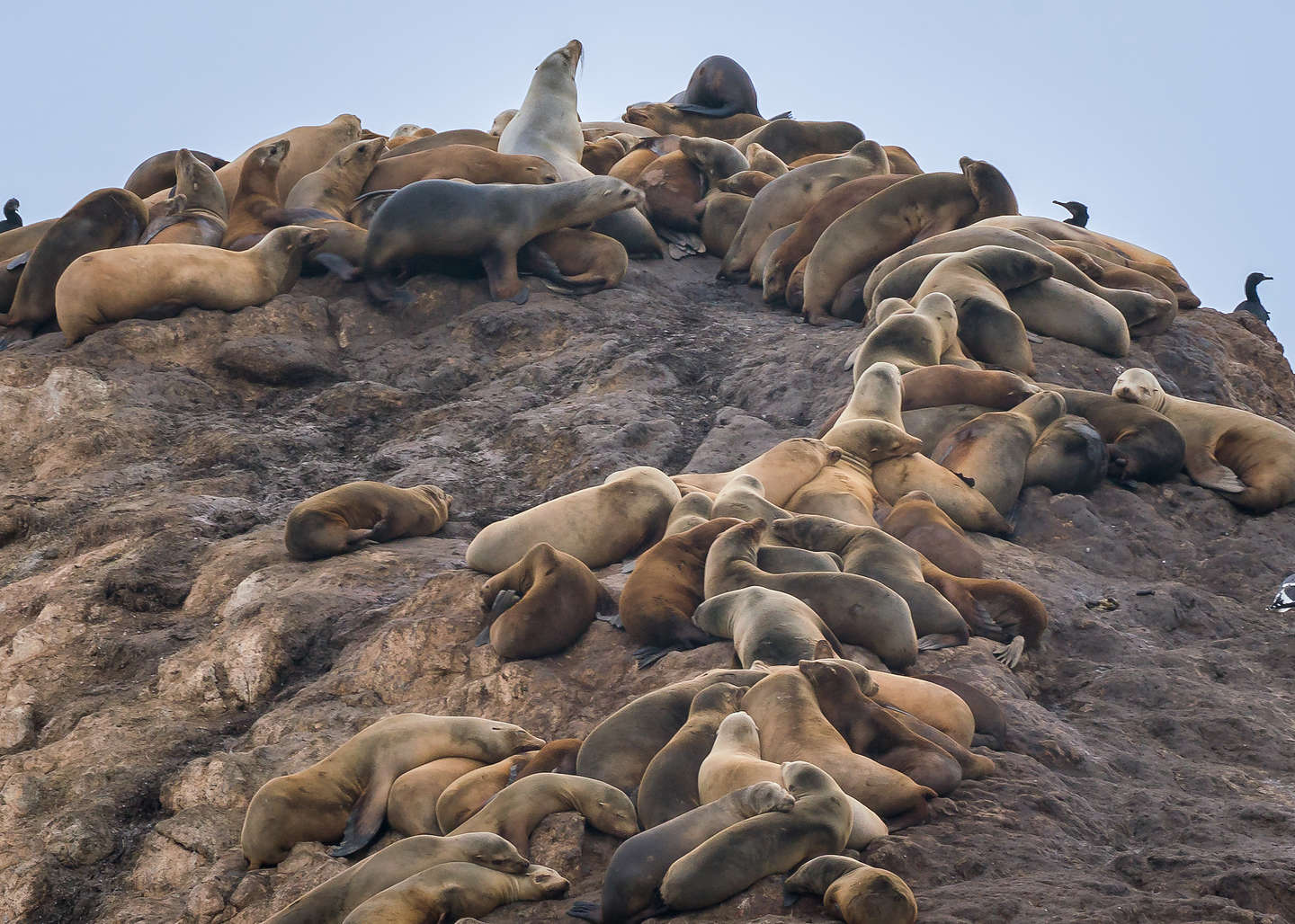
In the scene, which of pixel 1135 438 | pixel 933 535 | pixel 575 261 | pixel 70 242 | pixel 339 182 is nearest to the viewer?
pixel 933 535

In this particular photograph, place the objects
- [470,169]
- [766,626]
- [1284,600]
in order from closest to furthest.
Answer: [766,626], [1284,600], [470,169]

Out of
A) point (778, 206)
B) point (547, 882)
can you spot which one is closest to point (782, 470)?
point (547, 882)

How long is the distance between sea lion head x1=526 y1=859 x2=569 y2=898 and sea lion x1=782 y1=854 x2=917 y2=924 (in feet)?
2.50

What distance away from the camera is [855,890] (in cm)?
347

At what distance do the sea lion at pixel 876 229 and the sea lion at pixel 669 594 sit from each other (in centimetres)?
527

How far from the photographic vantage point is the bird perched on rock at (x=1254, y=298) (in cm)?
1656

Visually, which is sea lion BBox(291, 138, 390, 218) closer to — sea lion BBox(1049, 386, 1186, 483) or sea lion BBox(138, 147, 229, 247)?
sea lion BBox(138, 147, 229, 247)

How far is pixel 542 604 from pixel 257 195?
7.38 m

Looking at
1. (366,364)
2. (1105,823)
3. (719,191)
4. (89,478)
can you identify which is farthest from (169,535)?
(719,191)

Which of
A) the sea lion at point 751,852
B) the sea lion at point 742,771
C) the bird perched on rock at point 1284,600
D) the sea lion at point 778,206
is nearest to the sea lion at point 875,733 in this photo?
the sea lion at point 742,771

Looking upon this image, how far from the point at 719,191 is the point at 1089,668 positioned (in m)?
8.22

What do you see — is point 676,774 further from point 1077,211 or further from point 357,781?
point 1077,211

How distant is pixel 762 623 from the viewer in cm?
529

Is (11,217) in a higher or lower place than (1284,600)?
higher
